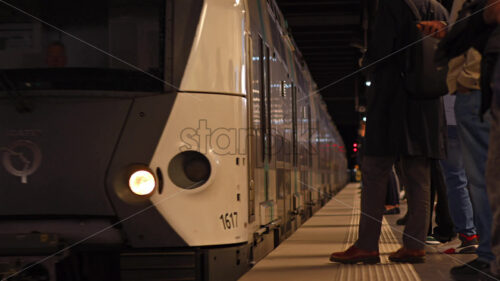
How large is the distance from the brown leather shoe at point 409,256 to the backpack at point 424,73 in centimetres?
110

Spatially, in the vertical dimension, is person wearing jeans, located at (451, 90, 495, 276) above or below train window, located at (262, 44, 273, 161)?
below

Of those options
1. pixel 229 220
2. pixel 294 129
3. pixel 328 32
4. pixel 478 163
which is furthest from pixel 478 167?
pixel 328 32

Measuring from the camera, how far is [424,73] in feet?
15.5

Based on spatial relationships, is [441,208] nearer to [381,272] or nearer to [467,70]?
[381,272]

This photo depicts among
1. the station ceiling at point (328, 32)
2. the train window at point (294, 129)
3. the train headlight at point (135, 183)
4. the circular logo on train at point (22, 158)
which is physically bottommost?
the train headlight at point (135, 183)

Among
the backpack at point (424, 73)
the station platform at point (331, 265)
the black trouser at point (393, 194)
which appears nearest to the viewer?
the station platform at point (331, 265)

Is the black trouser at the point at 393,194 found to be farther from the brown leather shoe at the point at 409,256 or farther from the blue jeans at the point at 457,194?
the brown leather shoe at the point at 409,256

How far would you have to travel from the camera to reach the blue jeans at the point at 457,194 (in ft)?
18.4

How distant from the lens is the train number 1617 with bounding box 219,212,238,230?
13.1 feet

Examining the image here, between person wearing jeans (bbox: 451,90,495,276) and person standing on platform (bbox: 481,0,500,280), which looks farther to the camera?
person wearing jeans (bbox: 451,90,495,276)

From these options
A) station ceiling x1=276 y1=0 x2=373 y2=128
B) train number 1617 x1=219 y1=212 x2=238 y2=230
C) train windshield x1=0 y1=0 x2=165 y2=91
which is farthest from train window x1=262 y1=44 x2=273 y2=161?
station ceiling x1=276 y1=0 x2=373 y2=128

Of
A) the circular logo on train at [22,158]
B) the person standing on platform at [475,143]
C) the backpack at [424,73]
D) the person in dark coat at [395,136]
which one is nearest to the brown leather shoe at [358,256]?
the person in dark coat at [395,136]

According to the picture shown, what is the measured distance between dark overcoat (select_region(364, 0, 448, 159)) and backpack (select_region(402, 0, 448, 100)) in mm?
159

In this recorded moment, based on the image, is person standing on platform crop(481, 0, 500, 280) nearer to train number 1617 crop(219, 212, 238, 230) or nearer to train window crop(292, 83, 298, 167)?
train number 1617 crop(219, 212, 238, 230)
